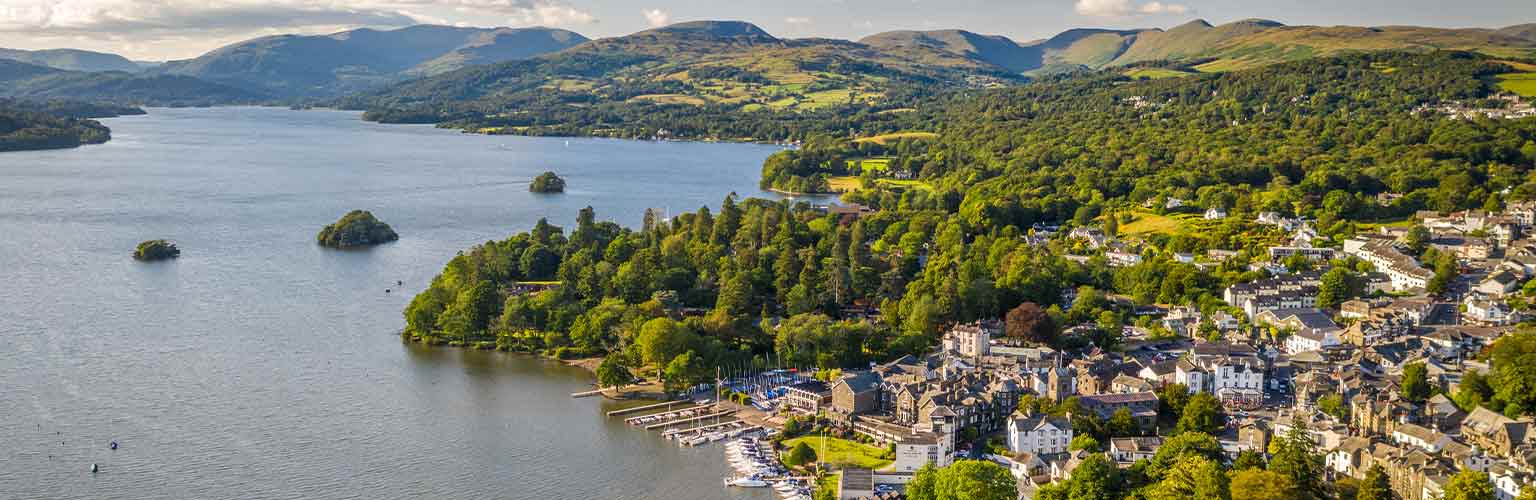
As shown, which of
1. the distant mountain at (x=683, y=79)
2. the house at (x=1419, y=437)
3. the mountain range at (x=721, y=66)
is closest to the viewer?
the house at (x=1419, y=437)

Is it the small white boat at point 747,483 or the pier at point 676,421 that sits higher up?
the pier at point 676,421

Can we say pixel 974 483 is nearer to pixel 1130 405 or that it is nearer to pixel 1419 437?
pixel 1130 405

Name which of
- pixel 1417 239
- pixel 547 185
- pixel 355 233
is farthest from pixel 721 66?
pixel 1417 239

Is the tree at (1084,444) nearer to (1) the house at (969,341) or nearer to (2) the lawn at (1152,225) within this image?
(1) the house at (969,341)

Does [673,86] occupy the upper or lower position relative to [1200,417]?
upper

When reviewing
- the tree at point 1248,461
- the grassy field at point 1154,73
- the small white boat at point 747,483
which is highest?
the grassy field at point 1154,73

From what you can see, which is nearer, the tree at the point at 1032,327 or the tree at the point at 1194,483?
the tree at the point at 1194,483

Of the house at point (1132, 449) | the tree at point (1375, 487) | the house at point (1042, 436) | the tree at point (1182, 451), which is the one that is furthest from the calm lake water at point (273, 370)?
the tree at point (1375, 487)

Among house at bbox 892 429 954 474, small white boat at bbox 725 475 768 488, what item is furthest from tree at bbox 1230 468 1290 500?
small white boat at bbox 725 475 768 488
